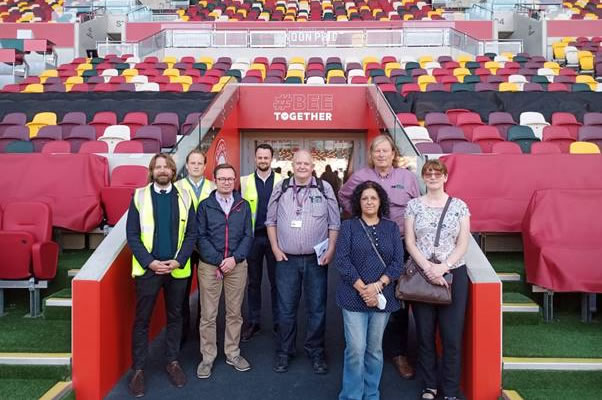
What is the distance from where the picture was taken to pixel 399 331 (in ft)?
13.3

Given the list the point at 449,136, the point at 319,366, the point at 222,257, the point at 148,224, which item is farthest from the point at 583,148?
the point at 148,224

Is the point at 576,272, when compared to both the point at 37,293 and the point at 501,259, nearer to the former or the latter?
the point at 501,259

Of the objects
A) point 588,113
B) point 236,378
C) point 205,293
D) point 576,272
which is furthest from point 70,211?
point 588,113

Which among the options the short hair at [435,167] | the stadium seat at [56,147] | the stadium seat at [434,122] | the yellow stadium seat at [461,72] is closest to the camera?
the short hair at [435,167]

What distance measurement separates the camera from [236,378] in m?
3.86

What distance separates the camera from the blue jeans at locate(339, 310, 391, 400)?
3.44 metres

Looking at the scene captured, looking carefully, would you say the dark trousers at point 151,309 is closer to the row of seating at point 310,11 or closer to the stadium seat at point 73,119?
the stadium seat at point 73,119

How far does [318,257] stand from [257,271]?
3.03 feet

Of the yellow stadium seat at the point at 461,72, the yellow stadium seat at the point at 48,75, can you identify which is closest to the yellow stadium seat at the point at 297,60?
the yellow stadium seat at the point at 461,72

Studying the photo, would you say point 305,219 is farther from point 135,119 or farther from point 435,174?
point 135,119

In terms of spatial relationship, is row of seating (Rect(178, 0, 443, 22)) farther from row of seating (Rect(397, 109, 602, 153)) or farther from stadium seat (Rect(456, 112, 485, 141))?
stadium seat (Rect(456, 112, 485, 141))

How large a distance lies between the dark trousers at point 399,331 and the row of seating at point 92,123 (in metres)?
5.81

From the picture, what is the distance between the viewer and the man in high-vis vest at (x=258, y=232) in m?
4.57

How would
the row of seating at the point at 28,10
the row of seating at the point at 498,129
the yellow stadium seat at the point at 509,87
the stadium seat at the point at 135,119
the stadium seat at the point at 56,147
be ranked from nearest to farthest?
the stadium seat at the point at 56,147 < the row of seating at the point at 498,129 < the stadium seat at the point at 135,119 < the yellow stadium seat at the point at 509,87 < the row of seating at the point at 28,10
